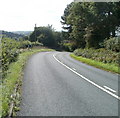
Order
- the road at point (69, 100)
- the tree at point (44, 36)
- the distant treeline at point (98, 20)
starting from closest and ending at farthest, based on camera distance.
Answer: the road at point (69, 100) < the distant treeline at point (98, 20) < the tree at point (44, 36)

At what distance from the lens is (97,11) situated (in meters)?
31.6

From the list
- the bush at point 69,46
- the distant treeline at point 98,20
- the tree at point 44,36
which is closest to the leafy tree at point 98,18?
the distant treeline at point 98,20

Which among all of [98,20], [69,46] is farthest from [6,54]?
[69,46]

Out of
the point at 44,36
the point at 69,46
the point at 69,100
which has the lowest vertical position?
the point at 69,100

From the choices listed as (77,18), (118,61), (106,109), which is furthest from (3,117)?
(77,18)

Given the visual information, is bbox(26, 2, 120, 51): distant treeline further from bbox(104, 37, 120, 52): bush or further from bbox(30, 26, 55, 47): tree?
bbox(30, 26, 55, 47): tree

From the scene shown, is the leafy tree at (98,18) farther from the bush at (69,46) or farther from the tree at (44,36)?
the tree at (44,36)

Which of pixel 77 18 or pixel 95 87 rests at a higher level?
pixel 77 18

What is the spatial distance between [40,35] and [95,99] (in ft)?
256

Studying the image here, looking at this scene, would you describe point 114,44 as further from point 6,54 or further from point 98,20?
point 6,54

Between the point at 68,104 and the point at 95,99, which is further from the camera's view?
the point at 95,99

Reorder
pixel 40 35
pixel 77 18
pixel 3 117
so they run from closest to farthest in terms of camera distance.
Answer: pixel 3 117
pixel 77 18
pixel 40 35

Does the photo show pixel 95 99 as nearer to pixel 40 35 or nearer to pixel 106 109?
pixel 106 109

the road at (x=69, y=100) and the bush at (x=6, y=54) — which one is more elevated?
the bush at (x=6, y=54)
